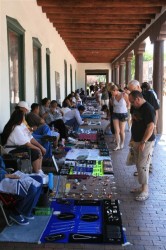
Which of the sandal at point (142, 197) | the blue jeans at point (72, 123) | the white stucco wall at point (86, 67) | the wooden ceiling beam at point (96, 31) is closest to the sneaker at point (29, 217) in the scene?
the sandal at point (142, 197)

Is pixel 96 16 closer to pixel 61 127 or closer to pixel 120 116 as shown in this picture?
pixel 120 116

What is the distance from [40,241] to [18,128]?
2.05m

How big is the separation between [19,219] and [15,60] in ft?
12.6

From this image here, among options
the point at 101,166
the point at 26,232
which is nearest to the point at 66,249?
the point at 26,232

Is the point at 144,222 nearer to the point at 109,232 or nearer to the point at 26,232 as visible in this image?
the point at 109,232

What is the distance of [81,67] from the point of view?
29.1 metres

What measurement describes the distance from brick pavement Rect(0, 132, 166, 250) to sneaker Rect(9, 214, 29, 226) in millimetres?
401

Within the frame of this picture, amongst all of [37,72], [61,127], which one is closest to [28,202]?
[61,127]

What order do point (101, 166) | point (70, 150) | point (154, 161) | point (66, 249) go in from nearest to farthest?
point (66, 249)
point (101, 166)
point (154, 161)
point (70, 150)

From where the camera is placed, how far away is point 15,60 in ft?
22.2

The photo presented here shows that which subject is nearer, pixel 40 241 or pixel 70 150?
pixel 40 241

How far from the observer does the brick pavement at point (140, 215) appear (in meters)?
3.36

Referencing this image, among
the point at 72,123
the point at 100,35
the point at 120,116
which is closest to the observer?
the point at 120,116

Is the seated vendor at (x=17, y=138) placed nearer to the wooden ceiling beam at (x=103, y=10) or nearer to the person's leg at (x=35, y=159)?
the person's leg at (x=35, y=159)
